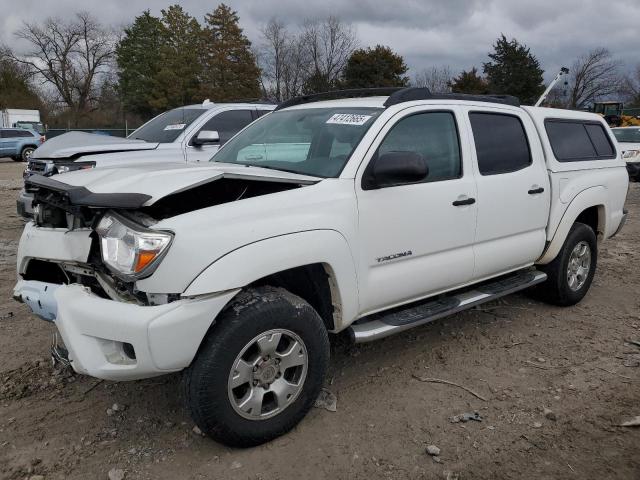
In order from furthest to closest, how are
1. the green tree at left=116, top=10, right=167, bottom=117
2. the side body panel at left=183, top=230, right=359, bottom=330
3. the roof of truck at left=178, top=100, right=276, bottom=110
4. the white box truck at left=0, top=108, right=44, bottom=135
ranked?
the green tree at left=116, top=10, right=167, bottom=117 → the white box truck at left=0, top=108, right=44, bottom=135 → the roof of truck at left=178, top=100, right=276, bottom=110 → the side body panel at left=183, top=230, right=359, bottom=330

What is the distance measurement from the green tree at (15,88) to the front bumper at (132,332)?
5407 centimetres

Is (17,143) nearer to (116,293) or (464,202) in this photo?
(116,293)

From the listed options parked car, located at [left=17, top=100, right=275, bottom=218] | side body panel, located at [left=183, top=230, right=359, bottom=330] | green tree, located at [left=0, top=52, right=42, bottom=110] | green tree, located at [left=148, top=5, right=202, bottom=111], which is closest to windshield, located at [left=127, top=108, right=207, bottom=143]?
parked car, located at [left=17, top=100, right=275, bottom=218]

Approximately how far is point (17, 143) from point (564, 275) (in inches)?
1052

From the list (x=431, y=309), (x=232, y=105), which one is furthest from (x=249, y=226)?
(x=232, y=105)

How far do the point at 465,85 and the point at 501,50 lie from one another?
4.44 meters

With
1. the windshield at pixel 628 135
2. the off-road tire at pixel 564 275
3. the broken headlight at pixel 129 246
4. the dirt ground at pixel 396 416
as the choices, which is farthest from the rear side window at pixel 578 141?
the windshield at pixel 628 135

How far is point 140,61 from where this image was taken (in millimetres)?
52188

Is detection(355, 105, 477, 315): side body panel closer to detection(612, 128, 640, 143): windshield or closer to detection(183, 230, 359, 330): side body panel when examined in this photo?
detection(183, 230, 359, 330): side body panel

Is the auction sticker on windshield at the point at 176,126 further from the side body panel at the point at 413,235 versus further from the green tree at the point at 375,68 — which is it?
the green tree at the point at 375,68

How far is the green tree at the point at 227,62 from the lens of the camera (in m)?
44.9

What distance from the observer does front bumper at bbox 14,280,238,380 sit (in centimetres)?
243

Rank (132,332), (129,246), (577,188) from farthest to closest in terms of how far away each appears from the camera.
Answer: (577,188), (129,246), (132,332)

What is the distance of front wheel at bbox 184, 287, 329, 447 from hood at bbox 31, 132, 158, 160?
4.97 meters
